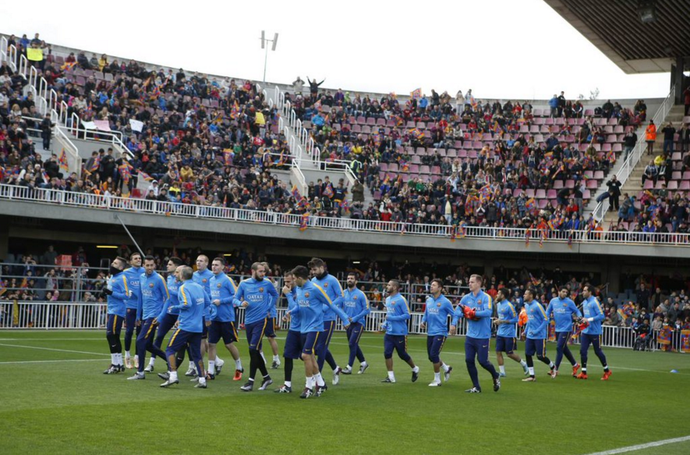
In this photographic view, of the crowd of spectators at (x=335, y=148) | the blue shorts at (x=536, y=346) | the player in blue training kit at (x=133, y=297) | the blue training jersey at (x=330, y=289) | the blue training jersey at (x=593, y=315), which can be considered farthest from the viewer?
the crowd of spectators at (x=335, y=148)

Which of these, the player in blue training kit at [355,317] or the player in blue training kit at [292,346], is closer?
the player in blue training kit at [292,346]

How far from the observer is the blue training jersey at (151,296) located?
16.2 metres

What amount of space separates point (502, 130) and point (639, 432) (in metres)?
37.1

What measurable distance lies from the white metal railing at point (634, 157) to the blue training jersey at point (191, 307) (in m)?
28.7

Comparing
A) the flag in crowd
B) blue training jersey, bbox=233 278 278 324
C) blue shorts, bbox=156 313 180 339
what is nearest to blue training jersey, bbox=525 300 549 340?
blue training jersey, bbox=233 278 278 324

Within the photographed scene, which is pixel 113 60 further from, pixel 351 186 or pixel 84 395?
pixel 84 395

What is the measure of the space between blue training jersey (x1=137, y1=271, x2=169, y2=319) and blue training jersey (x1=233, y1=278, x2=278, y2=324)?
5.12 feet

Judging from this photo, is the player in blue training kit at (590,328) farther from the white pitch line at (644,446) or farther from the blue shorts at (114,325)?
the blue shorts at (114,325)

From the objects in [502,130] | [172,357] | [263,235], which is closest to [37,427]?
[172,357]

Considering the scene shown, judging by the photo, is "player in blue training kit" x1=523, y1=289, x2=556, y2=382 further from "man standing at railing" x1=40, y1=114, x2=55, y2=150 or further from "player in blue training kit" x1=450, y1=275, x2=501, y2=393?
"man standing at railing" x1=40, y1=114, x2=55, y2=150

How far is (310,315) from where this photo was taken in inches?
555

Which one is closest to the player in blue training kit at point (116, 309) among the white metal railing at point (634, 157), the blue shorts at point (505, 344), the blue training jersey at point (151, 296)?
the blue training jersey at point (151, 296)

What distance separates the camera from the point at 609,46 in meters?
45.8

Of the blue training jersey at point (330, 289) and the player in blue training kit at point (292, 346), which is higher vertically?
the blue training jersey at point (330, 289)
